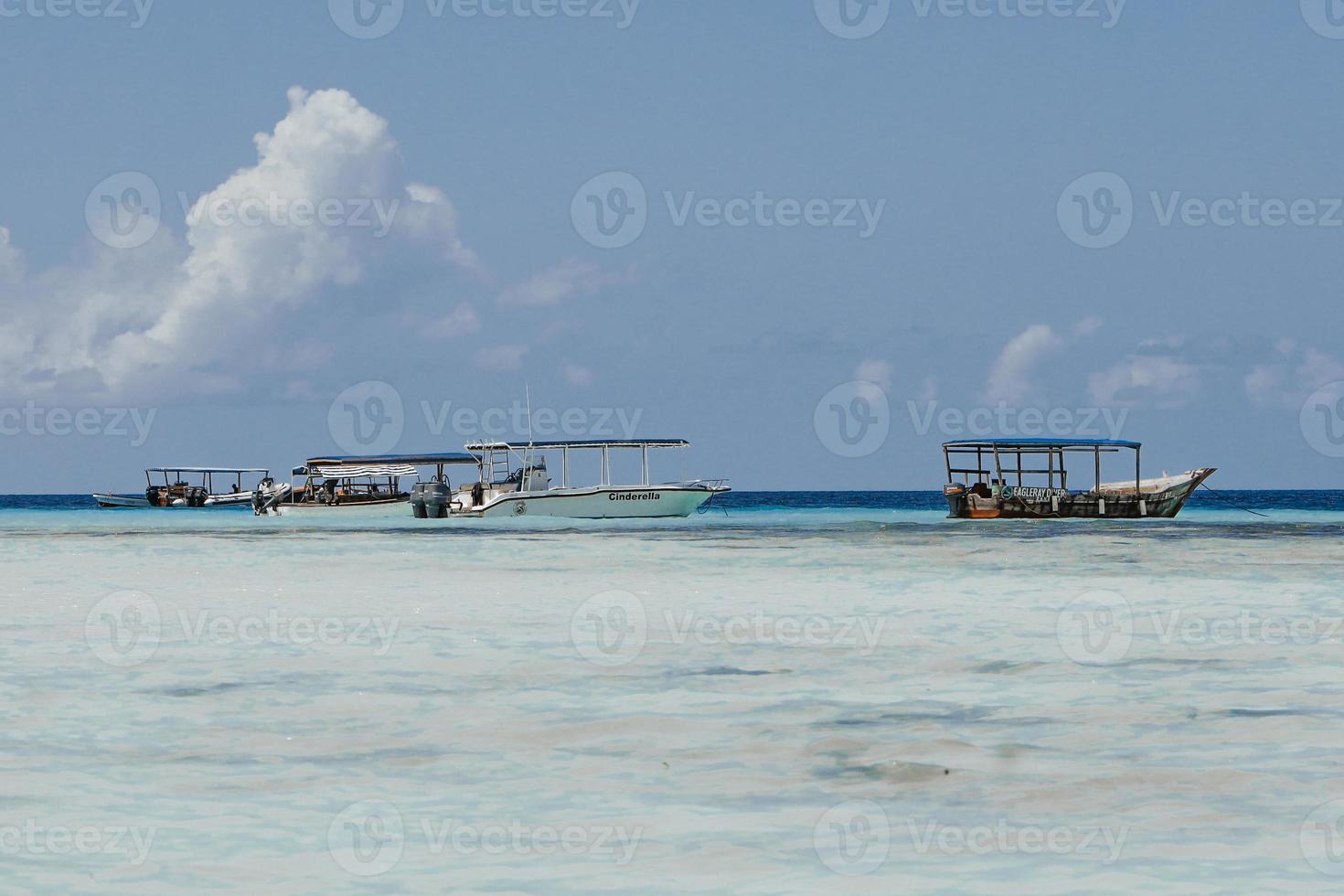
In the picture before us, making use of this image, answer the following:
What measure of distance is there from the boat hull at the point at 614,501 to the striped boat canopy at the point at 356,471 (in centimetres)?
904

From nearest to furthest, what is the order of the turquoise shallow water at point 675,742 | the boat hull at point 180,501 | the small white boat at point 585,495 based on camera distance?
the turquoise shallow water at point 675,742 < the small white boat at point 585,495 < the boat hull at point 180,501

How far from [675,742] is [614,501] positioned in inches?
1914

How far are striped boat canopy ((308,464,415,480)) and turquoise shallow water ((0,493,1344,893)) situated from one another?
45488 millimetres

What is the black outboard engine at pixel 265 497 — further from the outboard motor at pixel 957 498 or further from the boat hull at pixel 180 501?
the outboard motor at pixel 957 498

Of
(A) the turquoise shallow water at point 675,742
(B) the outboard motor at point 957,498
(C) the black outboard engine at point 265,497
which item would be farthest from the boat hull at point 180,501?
(A) the turquoise shallow water at point 675,742

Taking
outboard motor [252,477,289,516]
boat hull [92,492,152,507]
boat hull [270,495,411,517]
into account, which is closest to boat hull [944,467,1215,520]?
boat hull [270,495,411,517]

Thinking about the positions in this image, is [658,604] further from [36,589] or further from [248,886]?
[248,886]

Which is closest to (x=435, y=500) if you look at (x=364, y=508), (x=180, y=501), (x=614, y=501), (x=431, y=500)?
(x=431, y=500)

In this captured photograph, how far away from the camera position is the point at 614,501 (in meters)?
57.4

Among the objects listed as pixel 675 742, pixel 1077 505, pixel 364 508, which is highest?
pixel 675 742

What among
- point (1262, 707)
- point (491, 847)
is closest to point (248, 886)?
point (491, 847)

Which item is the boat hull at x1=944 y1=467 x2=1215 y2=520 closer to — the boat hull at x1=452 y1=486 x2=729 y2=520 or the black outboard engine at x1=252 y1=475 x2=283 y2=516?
the boat hull at x1=452 y1=486 x2=729 y2=520

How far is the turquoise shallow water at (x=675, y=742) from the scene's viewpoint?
6277mm

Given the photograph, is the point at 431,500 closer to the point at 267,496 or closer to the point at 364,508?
the point at 364,508
